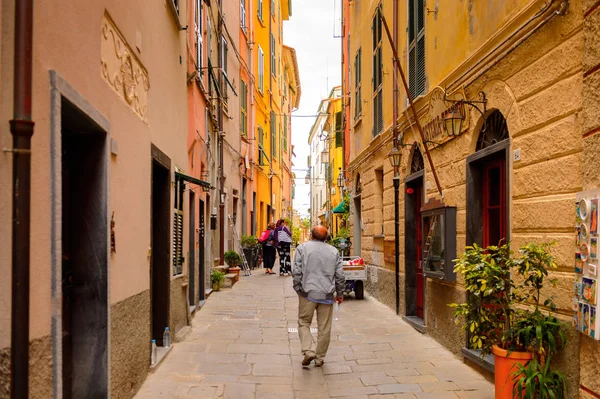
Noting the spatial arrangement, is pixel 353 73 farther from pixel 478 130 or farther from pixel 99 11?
pixel 99 11

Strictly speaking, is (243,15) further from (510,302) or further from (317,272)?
(510,302)

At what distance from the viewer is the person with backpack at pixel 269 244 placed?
18328 mm

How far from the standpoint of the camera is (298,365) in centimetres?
692

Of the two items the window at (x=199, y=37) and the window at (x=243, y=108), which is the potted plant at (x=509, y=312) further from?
the window at (x=243, y=108)

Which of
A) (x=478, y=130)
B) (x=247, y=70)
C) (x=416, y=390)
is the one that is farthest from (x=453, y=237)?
(x=247, y=70)

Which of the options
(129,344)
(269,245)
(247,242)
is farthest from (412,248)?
(247,242)

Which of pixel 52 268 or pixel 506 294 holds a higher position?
pixel 52 268

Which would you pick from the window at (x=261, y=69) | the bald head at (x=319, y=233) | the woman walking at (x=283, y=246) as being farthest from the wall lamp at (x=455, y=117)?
the window at (x=261, y=69)

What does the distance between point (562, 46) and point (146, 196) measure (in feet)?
13.2

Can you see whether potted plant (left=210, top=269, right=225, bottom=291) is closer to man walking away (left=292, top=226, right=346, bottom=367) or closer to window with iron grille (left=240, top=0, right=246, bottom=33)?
man walking away (left=292, top=226, right=346, bottom=367)

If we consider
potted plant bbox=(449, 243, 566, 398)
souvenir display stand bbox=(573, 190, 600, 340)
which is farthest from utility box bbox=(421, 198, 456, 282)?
souvenir display stand bbox=(573, 190, 600, 340)

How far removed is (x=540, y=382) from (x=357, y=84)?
11.6m

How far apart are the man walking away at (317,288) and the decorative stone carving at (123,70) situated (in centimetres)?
246

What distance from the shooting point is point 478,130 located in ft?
22.3
